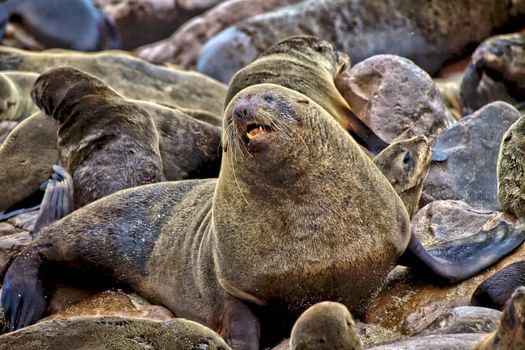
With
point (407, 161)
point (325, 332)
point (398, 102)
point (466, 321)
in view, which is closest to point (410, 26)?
point (398, 102)

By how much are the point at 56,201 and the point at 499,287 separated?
3.51 meters

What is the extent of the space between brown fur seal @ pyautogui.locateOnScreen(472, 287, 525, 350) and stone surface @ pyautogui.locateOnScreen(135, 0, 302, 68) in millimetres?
12619

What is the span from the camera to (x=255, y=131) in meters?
5.68

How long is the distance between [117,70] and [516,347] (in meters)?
8.49

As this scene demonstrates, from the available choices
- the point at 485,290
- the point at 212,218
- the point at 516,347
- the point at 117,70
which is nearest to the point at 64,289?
the point at 212,218

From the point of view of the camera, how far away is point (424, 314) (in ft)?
19.4

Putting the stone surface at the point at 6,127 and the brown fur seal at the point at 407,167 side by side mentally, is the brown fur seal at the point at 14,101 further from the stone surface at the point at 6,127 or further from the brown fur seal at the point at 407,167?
the brown fur seal at the point at 407,167

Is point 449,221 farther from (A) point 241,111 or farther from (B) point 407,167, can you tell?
(A) point 241,111

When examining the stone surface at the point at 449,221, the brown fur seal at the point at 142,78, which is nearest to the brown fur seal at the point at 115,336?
the stone surface at the point at 449,221

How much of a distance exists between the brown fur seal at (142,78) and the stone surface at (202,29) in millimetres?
4010

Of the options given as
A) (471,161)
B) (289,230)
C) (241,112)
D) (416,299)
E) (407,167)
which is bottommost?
(471,161)

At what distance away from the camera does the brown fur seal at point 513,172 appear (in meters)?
6.48

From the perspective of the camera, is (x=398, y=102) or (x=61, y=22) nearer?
(x=398, y=102)

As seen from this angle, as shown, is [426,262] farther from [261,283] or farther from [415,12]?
[415,12]
